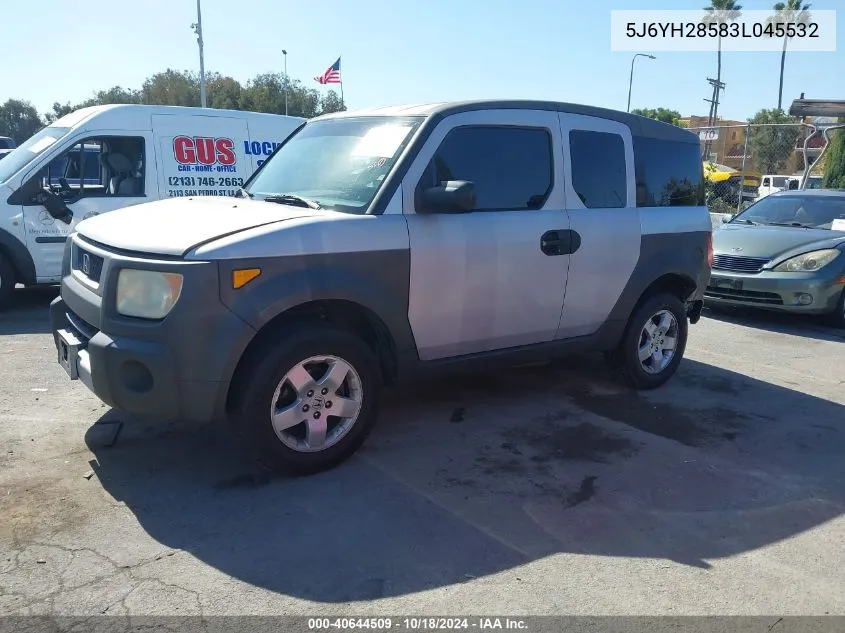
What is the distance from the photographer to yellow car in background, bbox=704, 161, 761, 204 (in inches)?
834

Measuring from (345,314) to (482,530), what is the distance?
147 cm

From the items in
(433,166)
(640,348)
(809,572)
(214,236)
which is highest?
(433,166)

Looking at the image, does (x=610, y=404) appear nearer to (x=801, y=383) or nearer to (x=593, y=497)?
(x=593, y=497)

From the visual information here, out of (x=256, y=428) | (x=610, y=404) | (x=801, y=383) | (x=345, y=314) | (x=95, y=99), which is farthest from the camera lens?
(x=95, y=99)

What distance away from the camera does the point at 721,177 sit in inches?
1194

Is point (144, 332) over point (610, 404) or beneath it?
over

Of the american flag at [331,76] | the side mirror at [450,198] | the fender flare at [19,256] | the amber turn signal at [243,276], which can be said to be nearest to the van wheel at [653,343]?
the side mirror at [450,198]

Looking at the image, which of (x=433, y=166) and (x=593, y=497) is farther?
(x=433, y=166)

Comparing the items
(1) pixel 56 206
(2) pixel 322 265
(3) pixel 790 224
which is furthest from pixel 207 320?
(3) pixel 790 224

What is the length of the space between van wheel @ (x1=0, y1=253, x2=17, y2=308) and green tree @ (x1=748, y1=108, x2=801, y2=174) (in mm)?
29388

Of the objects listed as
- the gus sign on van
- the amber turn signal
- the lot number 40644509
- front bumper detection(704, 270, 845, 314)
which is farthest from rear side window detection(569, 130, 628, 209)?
the lot number 40644509

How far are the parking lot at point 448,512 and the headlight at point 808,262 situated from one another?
133 inches

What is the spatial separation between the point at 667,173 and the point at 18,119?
78190 mm

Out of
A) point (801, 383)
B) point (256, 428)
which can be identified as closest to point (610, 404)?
point (801, 383)
